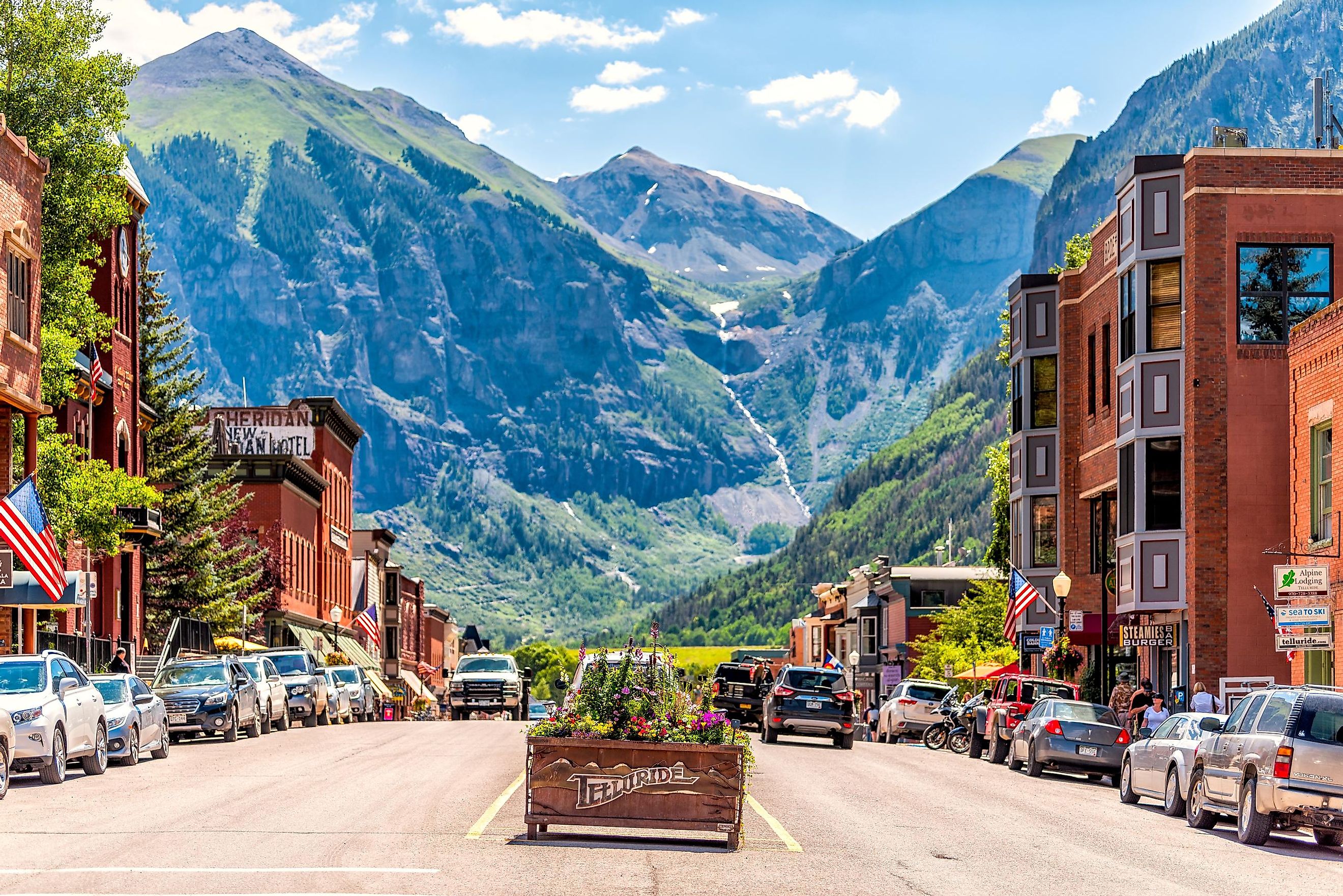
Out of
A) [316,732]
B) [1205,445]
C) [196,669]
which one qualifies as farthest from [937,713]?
[196,669]

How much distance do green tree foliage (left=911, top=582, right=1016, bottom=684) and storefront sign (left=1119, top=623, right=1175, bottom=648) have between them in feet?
93.7

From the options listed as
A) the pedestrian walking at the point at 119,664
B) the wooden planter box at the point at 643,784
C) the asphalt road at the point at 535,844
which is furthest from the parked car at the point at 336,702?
the wooden planter box at the point at 643,784

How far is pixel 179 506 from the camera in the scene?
6419cm

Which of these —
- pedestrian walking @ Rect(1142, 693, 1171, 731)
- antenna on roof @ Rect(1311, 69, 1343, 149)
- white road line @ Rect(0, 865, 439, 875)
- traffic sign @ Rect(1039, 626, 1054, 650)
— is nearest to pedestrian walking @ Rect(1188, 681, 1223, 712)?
pedestrian walking @ Rect(1142, 693, 1171, 731)

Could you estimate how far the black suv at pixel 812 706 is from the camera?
4359 cm

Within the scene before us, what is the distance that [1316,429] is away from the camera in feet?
117

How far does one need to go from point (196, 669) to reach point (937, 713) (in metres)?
23.0

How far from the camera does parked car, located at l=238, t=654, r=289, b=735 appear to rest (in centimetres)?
4409

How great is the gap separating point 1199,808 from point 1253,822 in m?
2.54

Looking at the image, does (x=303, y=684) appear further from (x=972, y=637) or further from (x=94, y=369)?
(x=972, y=637)

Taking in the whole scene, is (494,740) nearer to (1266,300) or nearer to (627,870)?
(1266,300)

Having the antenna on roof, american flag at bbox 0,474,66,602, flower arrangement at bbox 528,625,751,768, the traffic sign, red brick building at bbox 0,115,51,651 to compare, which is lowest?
the traffic sign

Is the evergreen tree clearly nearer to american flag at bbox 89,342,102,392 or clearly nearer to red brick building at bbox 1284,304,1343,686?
american flag at bbox 89,342,102,392

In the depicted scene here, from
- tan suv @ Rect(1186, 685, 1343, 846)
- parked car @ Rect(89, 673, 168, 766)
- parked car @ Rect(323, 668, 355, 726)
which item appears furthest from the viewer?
parked car @ Rect(323, 668, 355, 726)
